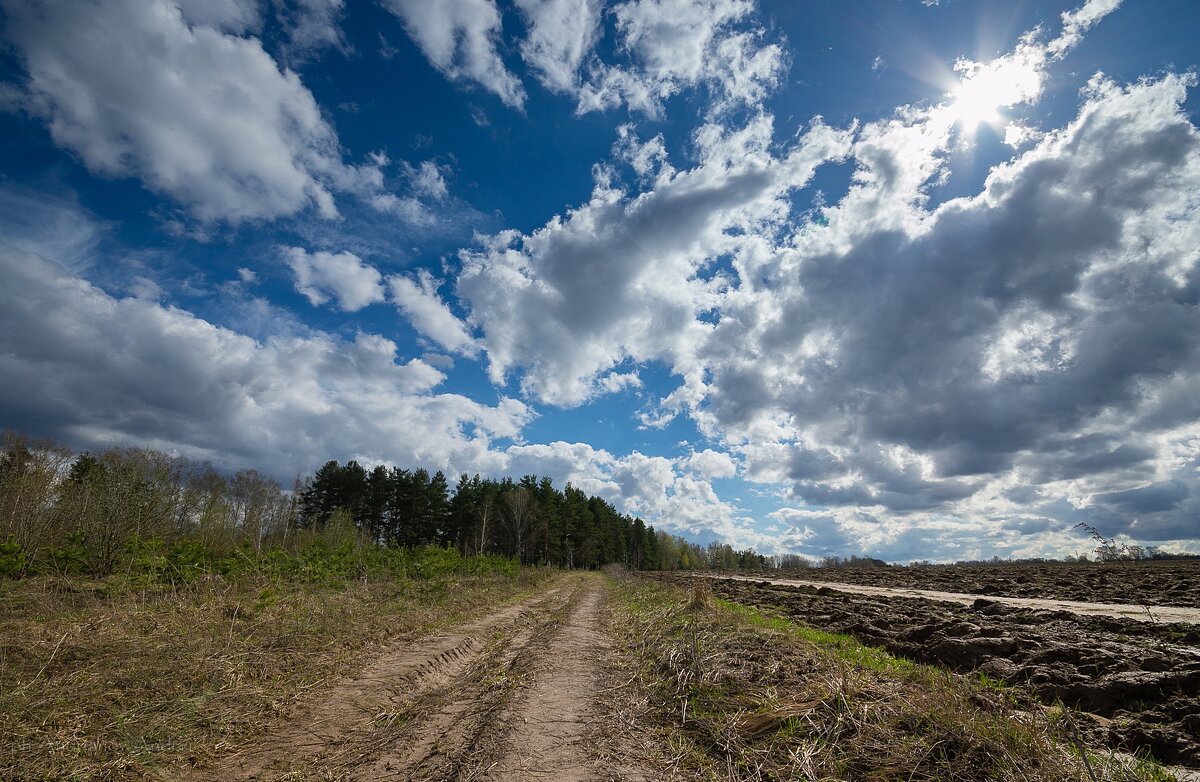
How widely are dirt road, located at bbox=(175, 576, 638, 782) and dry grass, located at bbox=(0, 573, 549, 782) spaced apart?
1.62 ft

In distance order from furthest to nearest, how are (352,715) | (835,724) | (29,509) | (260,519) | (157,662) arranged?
(260,519) < (29,509) < (157,662) < (352,715) < (835,724)

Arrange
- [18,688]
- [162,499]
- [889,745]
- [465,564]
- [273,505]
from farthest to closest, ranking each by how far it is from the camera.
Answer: [273,505] → [465,564] → [162,499] → [18,688] → [889,745]

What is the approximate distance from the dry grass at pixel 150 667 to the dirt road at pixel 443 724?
493mm

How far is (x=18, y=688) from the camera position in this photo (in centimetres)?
559

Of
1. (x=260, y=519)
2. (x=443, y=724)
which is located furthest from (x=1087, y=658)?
(x=260, y=519)

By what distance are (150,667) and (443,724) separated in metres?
4.16

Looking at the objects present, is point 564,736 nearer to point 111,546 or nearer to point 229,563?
point 229,563

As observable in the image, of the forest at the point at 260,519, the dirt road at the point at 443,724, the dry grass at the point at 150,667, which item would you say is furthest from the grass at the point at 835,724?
the forest at the point at 260,519

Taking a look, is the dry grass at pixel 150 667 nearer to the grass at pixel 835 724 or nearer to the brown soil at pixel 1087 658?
the grass at pixel 835 724

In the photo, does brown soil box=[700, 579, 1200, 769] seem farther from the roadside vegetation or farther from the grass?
the roadside vegetation

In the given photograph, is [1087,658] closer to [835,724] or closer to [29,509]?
[835,724]

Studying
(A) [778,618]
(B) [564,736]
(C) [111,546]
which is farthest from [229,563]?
(A) [778,618]

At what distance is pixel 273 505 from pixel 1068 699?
59.0 metres

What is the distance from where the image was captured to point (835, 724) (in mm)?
5227
